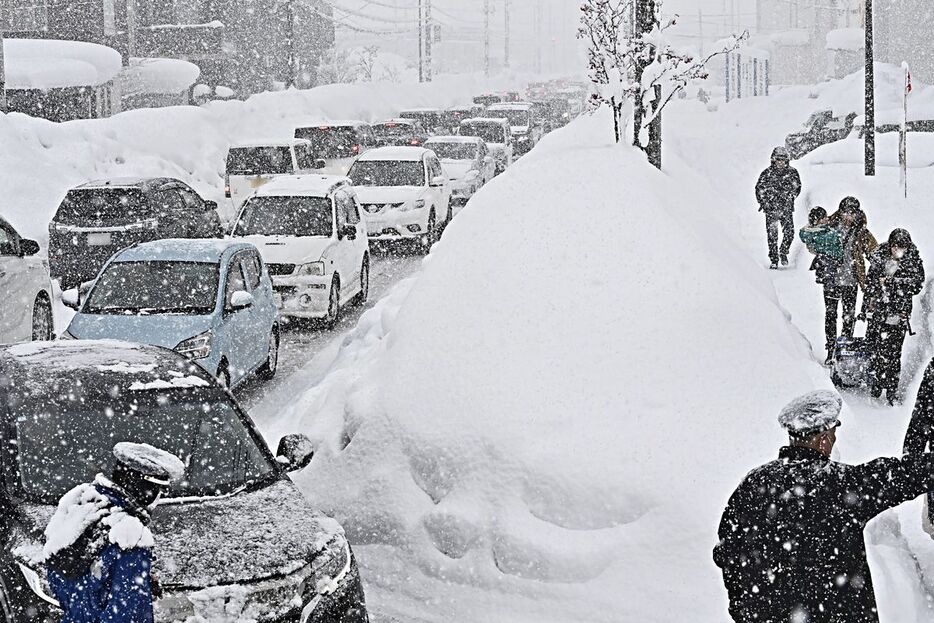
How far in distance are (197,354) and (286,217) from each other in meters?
6.08

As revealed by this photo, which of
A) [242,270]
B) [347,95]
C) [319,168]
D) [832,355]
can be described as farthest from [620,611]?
[347,95]

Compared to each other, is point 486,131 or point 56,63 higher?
point 56,63

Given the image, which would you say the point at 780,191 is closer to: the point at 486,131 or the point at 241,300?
the point at 241,300

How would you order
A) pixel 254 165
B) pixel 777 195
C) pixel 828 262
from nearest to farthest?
pixel 828 262
pixel 777 195
pixel 254 165

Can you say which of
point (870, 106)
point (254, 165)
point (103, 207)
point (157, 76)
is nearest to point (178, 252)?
point (103, 207)

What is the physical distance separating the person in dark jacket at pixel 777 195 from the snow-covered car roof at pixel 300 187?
5.85 m

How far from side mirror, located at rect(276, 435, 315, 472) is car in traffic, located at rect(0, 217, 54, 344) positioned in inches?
270

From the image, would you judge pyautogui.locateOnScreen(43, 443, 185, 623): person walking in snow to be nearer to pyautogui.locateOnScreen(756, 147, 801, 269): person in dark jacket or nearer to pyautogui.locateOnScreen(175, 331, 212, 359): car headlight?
pyautogui.locateOnScreen(175, 331, 212, 359): car headlight

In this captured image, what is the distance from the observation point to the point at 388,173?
2319cm

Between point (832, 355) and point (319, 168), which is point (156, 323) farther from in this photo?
point (319, 168)

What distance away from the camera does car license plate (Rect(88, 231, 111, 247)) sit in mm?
17766

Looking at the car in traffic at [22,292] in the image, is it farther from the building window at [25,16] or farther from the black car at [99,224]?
the building window at [25,16]

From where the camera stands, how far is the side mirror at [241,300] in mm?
11227

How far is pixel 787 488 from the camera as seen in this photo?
12.8ft
